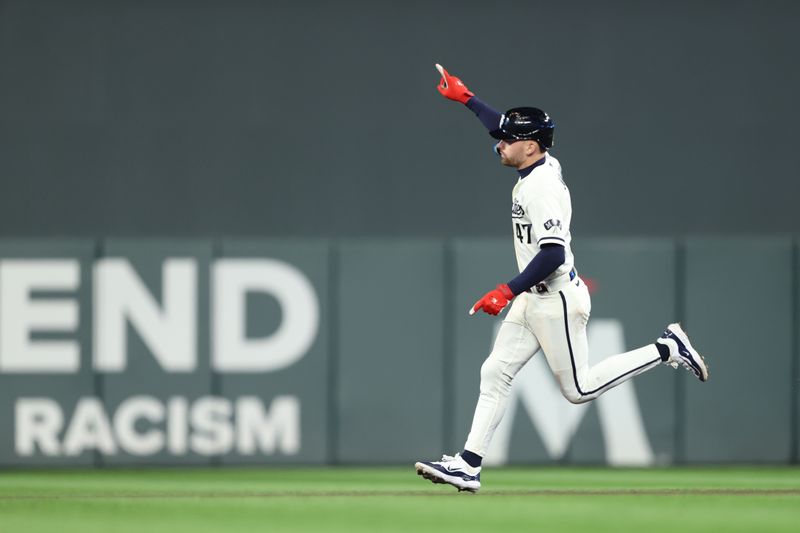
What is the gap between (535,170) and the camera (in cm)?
716

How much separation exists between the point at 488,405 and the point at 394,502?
25.9 inches

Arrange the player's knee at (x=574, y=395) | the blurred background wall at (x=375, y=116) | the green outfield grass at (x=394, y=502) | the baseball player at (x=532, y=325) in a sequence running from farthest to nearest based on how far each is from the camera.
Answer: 1. the blurred background wall at (x=375, y=116)
2. the player's knee at (x=574, y=395)
3. the baseball player at (x=532, y=325)
4. the green outfield grass at (x=394, y=502)

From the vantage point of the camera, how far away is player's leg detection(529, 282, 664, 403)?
714 centimetres

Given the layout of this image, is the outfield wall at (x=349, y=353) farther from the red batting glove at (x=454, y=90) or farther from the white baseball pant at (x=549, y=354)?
the white baseball pant at (x=549, y=354)

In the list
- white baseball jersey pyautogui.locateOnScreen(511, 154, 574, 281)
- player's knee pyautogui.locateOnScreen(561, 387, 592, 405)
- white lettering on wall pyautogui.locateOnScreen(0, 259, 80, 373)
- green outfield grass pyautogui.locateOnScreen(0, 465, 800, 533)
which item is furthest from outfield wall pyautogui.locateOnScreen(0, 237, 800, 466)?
white baseball jersey pyautogui.locateOnScreen(511, 154, 574, 281)

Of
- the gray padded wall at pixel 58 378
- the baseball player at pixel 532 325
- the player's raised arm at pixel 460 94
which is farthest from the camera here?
the gray padded wall at pixel 58 378

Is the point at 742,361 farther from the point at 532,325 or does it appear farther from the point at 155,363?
the point at 155,363

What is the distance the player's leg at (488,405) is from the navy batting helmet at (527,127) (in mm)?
778

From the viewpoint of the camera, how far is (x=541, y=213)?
6969 millimetres

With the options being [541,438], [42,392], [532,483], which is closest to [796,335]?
[541,438]

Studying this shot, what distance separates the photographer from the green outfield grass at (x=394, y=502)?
20.7 ft

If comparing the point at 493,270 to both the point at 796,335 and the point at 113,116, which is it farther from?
the point at 113,116

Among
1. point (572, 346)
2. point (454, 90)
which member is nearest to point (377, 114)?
point (454, 90)

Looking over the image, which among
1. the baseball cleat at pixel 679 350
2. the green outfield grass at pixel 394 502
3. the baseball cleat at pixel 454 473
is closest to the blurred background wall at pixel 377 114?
the green outfield grass at pixel 394 502
